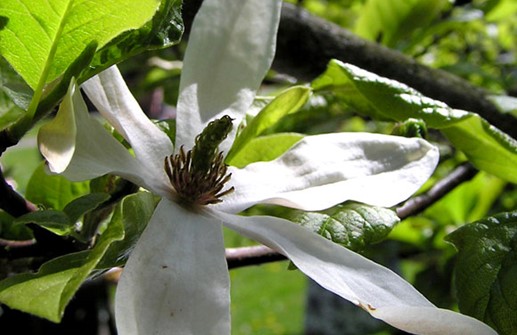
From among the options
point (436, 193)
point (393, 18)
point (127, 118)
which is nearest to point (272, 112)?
point (127, 118)

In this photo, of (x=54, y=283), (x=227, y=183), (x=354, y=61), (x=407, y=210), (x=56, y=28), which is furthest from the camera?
(x=354, y=61)

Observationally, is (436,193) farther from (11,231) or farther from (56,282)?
(56,282)

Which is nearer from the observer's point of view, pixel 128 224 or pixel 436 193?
pixel 128 224

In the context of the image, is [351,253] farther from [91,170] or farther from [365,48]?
[365,48]

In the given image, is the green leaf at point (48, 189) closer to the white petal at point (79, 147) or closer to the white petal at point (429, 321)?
the white petal at point (79, 147)

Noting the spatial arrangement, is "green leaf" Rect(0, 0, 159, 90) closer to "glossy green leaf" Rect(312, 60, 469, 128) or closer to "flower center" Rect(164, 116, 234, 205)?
"flower center" Rect(164, 116, 234, 205)
